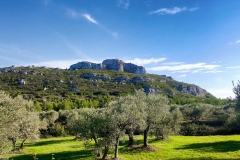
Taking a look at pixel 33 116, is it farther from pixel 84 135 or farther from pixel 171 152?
pixel 171 152

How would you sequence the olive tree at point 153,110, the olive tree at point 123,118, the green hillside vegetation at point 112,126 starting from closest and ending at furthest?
the green hillside vegetation at point 112,126, the olive tree at point 123,118, the olive tree at point 153,110

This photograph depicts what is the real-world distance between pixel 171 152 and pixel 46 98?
151m

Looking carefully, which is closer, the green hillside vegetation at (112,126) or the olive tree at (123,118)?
the green hillside vegetation at (112,126)

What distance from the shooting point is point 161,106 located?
4797 centimetres

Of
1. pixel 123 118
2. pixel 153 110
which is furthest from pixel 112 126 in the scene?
pixel 153 110

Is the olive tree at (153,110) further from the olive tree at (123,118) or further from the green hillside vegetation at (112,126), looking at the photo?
the olive tree at (123,118)

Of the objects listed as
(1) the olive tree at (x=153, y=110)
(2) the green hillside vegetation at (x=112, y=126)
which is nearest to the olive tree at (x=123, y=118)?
(2) the green hillside vegetation at (x=112, y=126)

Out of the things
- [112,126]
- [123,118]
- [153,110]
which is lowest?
[112,126]

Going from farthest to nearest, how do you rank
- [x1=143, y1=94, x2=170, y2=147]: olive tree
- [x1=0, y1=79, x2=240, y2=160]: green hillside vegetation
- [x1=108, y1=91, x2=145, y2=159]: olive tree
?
[x1=143, y1=94, x2=170, y2=147]: olive tree, [x1=108, y1=91, x2=145, y2=159]: olive tree, [x1=0, y1=79, x2=240, y2=160]: green hillside vegetation

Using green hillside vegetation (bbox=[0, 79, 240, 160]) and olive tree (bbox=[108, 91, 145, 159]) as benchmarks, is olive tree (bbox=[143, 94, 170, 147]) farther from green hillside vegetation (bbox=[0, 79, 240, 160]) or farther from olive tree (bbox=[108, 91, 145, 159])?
olive tree (bbox=[108, 91, 145, 159])

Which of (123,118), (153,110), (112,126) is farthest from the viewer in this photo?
(153,110)

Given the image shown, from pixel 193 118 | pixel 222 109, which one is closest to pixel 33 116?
pixel 193 118

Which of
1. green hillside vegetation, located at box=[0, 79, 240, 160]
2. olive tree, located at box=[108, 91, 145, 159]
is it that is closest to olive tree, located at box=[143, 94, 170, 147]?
green hillside vegetation, located at box=[0, 79, 240, 160]

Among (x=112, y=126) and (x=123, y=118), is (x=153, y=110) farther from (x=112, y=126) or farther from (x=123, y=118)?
(x=112, y=126)
